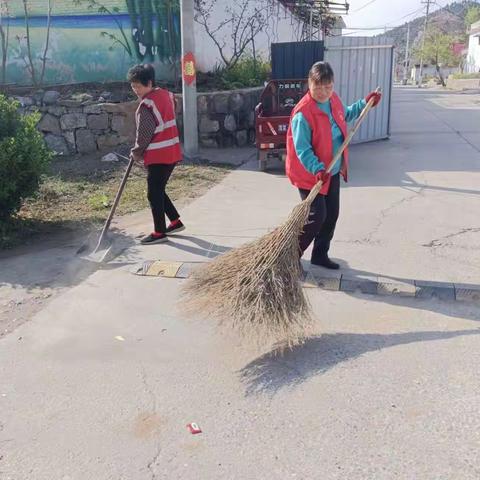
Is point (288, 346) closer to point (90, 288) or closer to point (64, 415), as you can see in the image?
point (64, 415)

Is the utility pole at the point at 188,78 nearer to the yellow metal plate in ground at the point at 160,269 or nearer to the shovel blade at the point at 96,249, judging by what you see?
the shovel blade at the point at 96,249

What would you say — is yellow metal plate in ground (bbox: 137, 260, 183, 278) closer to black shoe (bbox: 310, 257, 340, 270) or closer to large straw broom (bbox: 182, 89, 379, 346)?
large straw broom (bbox: 182, 89, 379, 346)

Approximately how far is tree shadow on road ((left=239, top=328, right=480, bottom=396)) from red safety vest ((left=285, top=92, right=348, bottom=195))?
1.18 metres

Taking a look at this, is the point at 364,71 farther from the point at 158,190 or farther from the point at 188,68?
the point at 158,190

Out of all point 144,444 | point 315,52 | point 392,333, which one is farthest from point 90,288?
point 315,52

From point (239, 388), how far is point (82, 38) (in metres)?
9.89

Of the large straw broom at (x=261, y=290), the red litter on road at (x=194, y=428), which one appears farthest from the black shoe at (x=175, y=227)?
the red litter on road at (x=194, y=428)

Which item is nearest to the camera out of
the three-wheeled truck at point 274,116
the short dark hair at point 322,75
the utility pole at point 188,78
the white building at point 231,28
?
the short dark hair at point 322,75

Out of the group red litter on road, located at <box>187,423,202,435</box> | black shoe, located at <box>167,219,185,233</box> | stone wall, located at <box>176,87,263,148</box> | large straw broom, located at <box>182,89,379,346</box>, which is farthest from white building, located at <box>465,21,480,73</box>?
red litter on road, located at <box>187,423,202,435</box>

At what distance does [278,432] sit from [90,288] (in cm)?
243

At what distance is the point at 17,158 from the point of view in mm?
5715

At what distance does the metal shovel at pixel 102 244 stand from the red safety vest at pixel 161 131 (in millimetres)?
225

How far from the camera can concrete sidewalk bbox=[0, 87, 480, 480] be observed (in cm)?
261

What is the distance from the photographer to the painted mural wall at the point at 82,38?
11062 millimetres
